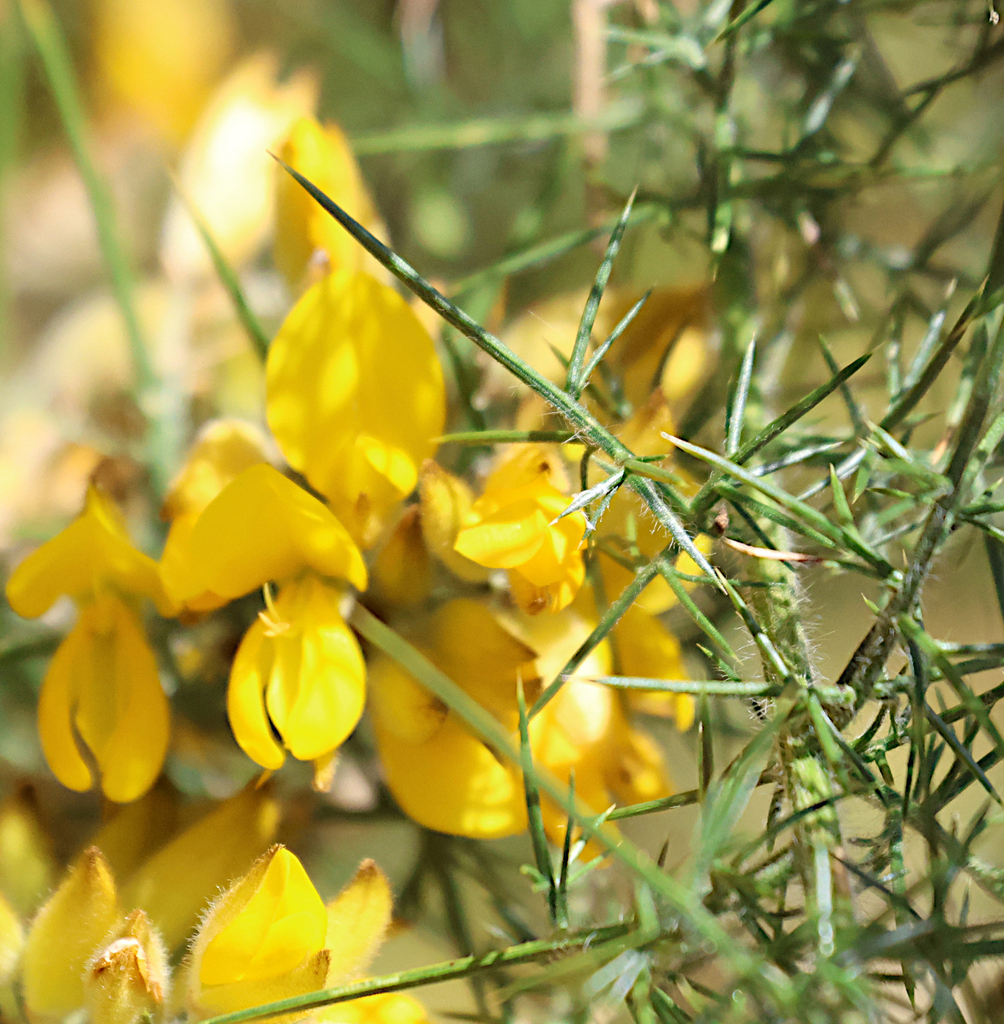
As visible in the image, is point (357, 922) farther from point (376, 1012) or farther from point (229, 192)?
point (229, 192)

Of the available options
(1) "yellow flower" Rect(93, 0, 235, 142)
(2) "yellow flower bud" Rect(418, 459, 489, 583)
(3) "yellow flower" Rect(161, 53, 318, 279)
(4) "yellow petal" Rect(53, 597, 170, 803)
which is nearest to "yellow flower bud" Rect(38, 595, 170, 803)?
(4) "yellow petal" Rect(53, 597, 170, 803)

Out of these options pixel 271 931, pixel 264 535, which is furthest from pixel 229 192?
pixel 271 931

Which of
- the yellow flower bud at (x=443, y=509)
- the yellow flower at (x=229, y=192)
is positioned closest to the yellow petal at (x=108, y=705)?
the yellow flower bud at (x=443, y=509)

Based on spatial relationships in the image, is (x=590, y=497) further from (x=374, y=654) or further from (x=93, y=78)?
(x=93, y=78)

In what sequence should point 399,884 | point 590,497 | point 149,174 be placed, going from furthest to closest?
point 149,174
point 399,884
point 590,497

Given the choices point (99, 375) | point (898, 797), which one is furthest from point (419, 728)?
point (99, 375)

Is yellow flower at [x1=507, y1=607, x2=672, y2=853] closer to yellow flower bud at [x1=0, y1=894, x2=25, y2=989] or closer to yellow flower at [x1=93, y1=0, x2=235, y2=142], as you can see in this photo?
yellow flower bud at [x1=0, y1=894, x2=25, y2=989]
